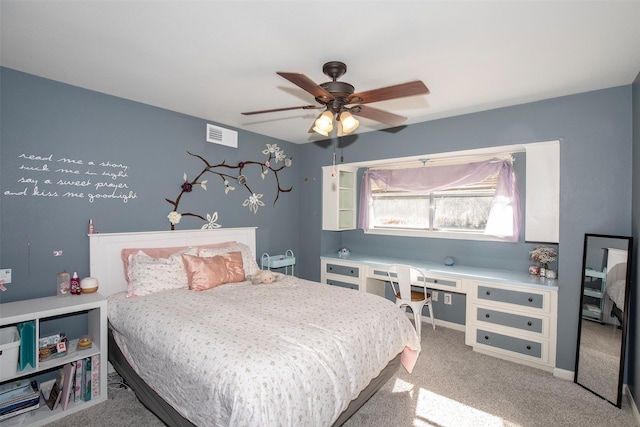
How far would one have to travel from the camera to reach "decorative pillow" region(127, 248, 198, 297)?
8.51 feet

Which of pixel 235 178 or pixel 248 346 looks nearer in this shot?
pixel 248 346

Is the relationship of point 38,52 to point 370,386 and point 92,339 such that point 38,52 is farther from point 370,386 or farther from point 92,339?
point 370,386

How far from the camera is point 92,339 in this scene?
2494mm

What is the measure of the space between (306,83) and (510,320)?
291 cm

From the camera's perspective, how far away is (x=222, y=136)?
3.69 meters

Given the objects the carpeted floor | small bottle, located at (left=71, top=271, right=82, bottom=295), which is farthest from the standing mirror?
small bottle, located at (left=71, top=271, right=82, bottom=295)

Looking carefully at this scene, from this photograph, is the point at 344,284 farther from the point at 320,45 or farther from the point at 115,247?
the point at 320,45

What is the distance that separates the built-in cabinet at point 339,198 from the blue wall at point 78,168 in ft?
→ 4.97

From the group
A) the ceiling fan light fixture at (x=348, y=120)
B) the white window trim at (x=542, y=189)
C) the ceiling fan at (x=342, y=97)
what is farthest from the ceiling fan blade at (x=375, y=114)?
the white window trim at (x=542, y=189)

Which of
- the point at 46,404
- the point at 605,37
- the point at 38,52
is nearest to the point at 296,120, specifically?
the point at 38,52

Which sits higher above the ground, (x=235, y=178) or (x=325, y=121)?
(x=325, y=121)

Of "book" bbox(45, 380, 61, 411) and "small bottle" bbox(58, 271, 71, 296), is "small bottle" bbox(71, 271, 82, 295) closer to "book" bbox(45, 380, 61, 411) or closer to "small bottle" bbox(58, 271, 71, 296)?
"small bottle" bbox(58, 271, 71, 296)

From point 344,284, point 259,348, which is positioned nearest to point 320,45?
point 259,348

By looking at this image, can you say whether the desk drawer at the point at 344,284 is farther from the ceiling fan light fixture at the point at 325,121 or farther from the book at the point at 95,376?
the book at the point at 95,376
